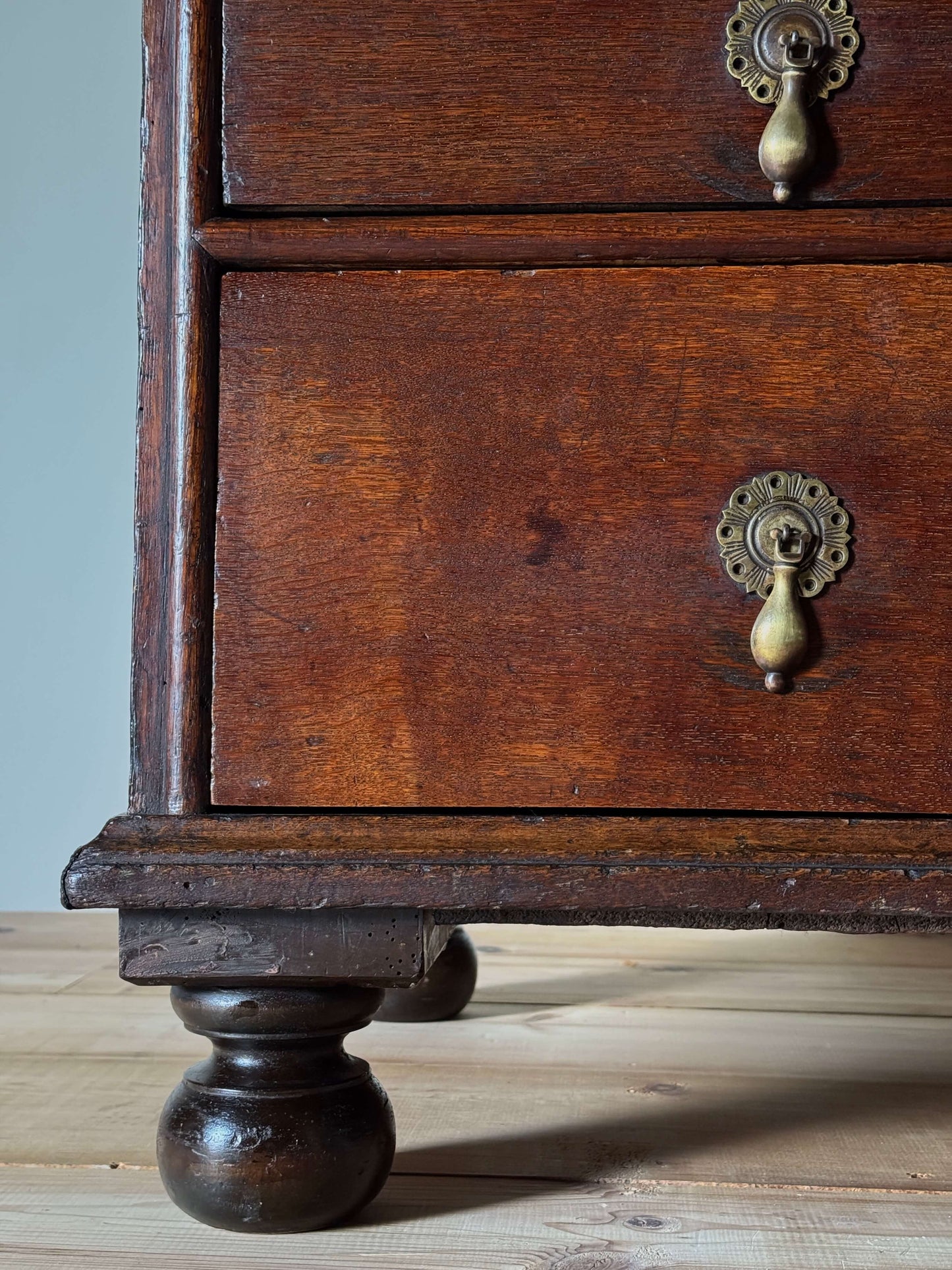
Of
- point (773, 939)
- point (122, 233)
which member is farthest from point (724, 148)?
point (122, 233)

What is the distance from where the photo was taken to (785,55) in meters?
0.61

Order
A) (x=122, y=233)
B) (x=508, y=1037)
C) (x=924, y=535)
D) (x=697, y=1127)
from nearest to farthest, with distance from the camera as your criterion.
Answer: (x=924, y=535)
(x=697, y=1127)
(x=508, y=1037)
(x=122, y=233)

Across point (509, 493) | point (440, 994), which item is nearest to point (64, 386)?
point (440, 994)

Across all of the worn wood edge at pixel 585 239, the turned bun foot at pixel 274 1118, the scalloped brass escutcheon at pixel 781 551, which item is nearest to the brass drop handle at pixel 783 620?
the scalloped brass escutcheon at pixel 781 551

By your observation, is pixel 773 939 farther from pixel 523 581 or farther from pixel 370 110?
pixel 370 110

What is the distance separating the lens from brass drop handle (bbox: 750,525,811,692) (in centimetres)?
62

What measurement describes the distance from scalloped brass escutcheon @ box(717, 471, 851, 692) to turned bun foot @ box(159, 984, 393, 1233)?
9.7 inches

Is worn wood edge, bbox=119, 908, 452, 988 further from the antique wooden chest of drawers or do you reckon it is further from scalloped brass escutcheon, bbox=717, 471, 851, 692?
scalloped brass escutcheon, bbox=717, 471, 851, 692

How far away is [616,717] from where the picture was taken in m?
0.63

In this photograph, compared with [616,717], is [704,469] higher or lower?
higher

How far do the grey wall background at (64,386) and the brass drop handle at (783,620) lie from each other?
1149 mm

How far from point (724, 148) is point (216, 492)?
279mm

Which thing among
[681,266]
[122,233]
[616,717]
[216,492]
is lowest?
[616,717]

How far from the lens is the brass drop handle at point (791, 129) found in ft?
2.01
